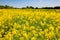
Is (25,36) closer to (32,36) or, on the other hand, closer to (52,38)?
(32,36)

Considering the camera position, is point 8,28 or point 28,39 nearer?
point 28,39

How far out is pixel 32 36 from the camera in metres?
9.42

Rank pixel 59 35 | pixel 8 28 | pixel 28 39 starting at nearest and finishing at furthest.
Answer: pixel 28 39 < pixel 59 35 < pixel 8 28

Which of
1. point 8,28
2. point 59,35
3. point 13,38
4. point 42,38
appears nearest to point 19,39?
point 13,38

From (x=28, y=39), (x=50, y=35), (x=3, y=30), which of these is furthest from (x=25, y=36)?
(x=3, y=30)

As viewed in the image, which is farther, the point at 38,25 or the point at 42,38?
the point at 38,25

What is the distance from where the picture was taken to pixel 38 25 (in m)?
11.7

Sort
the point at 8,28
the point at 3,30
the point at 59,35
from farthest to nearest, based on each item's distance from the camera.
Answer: the point at 8,28, the point at 3,30, the point at 59,35

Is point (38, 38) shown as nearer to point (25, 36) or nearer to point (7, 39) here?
point (25, 36)

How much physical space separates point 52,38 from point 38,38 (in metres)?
0.56

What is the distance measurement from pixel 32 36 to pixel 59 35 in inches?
46.3

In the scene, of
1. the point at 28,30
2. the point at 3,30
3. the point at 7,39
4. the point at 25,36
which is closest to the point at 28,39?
the point at 25,36

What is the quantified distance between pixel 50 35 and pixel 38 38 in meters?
0.49

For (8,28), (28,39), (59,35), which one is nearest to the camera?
(28,39)
